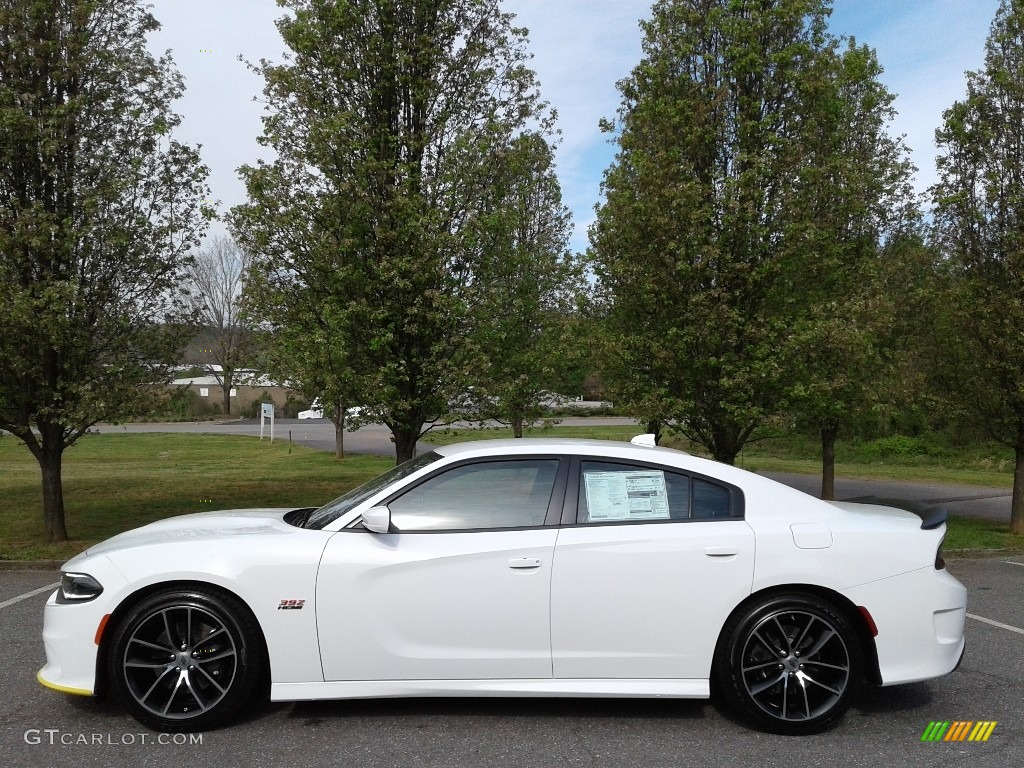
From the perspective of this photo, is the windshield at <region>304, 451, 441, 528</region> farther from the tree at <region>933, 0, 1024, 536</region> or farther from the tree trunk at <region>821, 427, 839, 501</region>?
the tree trunk at <region>821, 427, 839, 501</region>

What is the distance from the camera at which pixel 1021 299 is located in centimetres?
1100

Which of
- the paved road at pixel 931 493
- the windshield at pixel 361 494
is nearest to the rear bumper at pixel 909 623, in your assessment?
the windshield at pixel 361 494

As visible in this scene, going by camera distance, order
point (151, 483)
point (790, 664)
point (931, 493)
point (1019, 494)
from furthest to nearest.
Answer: point (931, 493) < point (151, 483) < point (1019, 494) < point (790, 664)

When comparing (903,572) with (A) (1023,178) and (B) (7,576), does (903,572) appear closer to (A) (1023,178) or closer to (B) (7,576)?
(B) (7,576)

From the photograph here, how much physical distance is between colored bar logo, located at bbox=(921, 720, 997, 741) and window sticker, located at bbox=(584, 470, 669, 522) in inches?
66.5

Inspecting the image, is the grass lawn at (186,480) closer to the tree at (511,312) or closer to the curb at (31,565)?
Answer: the curb at (31,565)

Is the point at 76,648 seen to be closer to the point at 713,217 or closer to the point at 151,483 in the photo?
the point at 713,217

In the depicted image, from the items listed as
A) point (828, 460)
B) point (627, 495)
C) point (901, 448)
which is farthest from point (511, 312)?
point (901, 448)

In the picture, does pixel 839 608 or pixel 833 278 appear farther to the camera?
pixel 833 278

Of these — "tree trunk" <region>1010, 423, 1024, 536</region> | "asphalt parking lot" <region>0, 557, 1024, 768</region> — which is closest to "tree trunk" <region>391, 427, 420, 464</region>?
"asphalt parking lot" <region>0, 557, 1024, 768</region>

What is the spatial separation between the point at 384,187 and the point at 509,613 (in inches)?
263

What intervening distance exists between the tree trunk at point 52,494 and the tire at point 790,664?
28.3 feet

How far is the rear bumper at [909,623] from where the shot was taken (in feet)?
13.5

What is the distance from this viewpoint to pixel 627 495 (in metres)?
4.32
